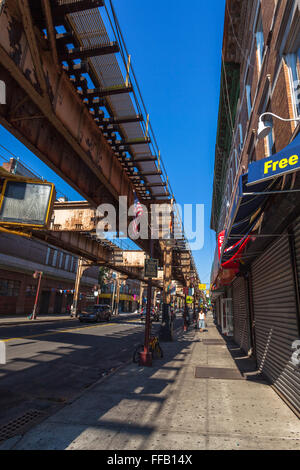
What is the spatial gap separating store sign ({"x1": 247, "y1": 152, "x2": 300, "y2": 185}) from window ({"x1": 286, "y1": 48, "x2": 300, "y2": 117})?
2.63 metres

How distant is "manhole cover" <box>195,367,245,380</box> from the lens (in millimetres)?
8227

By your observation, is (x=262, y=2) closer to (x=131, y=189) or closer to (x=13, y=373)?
(x=131, y=189)

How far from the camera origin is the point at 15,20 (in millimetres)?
5031

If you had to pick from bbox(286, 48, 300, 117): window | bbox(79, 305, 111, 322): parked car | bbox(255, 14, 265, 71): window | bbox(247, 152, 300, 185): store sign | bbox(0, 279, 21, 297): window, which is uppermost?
bbox(255, 14, 265, 71): window

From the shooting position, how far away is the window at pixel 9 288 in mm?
30220

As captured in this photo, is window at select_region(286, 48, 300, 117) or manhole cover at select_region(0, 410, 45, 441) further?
window at select_region(286, 48, 300, 117)

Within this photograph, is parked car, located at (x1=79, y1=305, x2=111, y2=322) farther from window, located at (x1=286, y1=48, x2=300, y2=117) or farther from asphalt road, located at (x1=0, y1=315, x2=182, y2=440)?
window, located at (x1=286, y1=48, x2=300, y2=117)

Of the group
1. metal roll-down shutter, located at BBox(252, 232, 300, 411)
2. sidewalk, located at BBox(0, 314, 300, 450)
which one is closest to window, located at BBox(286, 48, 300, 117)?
metal roll-down shutter, located at BBox(252, 232, 300, 411)

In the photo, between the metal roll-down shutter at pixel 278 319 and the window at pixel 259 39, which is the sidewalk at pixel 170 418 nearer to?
the metal roll-down shutter at pixel 278 319

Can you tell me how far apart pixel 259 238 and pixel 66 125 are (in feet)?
18.3

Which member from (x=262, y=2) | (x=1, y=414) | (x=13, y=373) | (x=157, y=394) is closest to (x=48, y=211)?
(x=1, y=414)

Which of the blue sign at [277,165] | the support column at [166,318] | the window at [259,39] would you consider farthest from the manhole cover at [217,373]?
the window at [259,39]

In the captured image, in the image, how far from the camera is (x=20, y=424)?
15.3 ft

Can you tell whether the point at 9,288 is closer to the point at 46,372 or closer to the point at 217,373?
the point at 46,372
